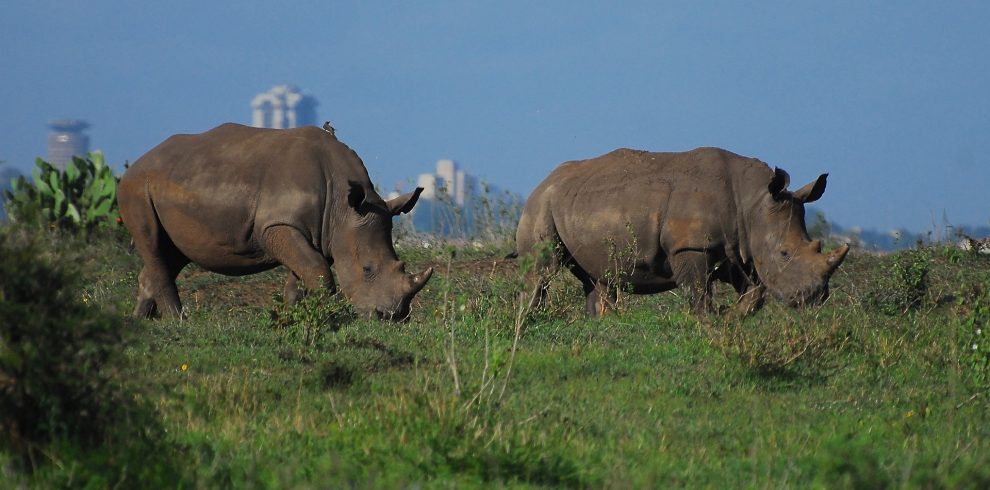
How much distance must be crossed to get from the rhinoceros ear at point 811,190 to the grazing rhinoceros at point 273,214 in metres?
3.79

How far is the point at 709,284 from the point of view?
1329 cm

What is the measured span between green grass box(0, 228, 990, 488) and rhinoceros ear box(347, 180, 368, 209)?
1367 millimetres

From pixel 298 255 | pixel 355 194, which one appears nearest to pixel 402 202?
pixel 355 194

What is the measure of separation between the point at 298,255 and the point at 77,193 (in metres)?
10.6

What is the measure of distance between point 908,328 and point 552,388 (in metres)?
3.79

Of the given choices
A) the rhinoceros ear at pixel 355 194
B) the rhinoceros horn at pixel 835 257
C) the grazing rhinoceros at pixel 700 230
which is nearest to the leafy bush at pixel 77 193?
the rhinoceros ear at pixel 355 194

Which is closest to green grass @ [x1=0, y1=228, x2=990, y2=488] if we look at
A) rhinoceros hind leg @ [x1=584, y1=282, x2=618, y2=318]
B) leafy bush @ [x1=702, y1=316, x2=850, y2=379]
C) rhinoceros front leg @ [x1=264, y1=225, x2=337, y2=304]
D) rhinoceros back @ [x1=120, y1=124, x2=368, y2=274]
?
leafy bush @ [x1=702, y1=316, x2=850, y2=379]

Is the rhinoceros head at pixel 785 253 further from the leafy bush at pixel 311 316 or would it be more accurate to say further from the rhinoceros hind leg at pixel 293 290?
the rhinoceros hind leg at pixel 293 290

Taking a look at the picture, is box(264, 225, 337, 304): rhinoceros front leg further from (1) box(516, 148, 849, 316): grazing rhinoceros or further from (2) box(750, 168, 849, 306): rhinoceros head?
(2) box(750, 168, 849, 306): rhinoceros head

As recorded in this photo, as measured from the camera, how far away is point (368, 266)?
43.9 feet

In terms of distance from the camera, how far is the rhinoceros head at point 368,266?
43.4ft

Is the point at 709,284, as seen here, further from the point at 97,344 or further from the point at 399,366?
the point at 97,344

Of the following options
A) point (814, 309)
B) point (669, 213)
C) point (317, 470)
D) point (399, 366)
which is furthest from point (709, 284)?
point (317, 470)

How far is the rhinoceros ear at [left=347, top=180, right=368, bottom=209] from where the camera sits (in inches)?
509
